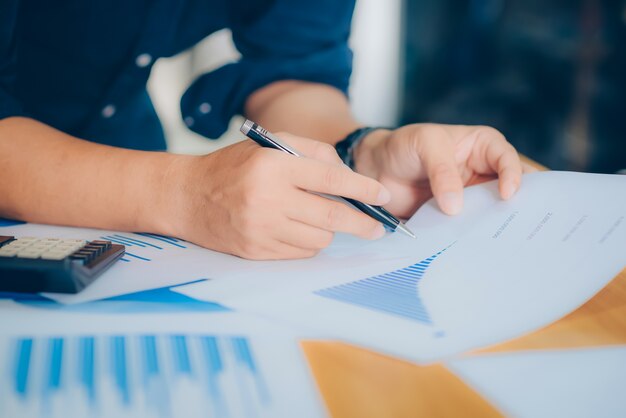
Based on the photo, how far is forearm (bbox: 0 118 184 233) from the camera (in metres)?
0.51

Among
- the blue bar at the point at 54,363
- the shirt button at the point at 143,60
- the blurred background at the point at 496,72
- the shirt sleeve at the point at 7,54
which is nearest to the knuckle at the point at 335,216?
the blue bar at the point at 54,363

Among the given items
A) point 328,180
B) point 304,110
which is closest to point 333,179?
point 328,180

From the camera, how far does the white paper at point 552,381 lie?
29 cm

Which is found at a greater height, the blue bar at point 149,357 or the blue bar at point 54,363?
the blue bar at point 149,357

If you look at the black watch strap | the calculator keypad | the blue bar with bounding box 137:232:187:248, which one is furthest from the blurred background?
the calculator keypad

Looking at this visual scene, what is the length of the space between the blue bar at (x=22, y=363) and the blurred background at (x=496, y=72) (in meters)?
1.67

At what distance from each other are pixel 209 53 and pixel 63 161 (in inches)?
91.2

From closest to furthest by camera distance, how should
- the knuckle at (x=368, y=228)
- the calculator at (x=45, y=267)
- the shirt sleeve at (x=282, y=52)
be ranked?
1. the calculator at (x=45, y=267)
2. the knuckle at (x=368, y=228)
3. the shirt sleeve at (x=282, y=52)

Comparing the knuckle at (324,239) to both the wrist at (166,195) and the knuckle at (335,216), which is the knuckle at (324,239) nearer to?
Answer: the knuckle at (335,216)

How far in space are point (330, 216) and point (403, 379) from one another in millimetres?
187

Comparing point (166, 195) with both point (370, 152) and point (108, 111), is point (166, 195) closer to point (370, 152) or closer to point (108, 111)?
point (370, 152)

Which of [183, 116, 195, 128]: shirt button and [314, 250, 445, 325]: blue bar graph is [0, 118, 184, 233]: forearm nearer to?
[314, 250, 445, 325]: blue bar graph

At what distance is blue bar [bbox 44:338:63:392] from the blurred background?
1675 millimetres

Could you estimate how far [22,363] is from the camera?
31cm
